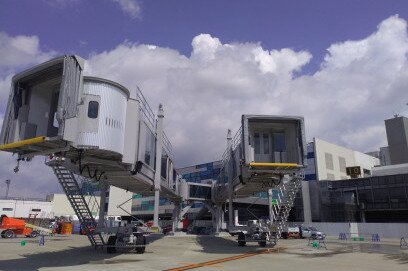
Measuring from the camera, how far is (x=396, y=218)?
242 ft

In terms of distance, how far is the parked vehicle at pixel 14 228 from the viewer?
47.9 metres

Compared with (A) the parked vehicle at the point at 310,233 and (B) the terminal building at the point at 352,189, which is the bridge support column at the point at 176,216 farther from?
(B) the terminal building at the point at 352,189

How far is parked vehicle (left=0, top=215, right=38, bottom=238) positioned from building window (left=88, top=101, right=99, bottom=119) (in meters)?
38.2

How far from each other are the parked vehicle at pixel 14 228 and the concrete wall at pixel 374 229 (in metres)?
48.0

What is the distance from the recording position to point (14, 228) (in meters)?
49.1

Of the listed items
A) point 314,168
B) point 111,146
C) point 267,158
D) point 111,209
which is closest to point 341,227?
point 314,168

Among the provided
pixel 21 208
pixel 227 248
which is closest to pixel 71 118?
pixel 227 248

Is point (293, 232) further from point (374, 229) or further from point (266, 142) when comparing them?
point (266, 142)

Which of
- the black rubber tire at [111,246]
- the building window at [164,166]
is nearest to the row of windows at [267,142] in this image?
the building window at [164,166]

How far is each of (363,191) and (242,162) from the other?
6137 cm

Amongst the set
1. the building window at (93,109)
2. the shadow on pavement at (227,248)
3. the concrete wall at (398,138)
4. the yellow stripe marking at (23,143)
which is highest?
the concrete wall at (398,138)

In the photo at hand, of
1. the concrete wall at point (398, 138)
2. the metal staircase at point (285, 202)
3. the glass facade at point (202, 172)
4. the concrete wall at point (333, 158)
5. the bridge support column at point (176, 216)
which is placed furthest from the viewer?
the glass facade at point (202, 172)

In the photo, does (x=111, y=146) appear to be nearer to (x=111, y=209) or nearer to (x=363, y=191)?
(x=363, y=191)

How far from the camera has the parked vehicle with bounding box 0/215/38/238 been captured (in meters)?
47.9
